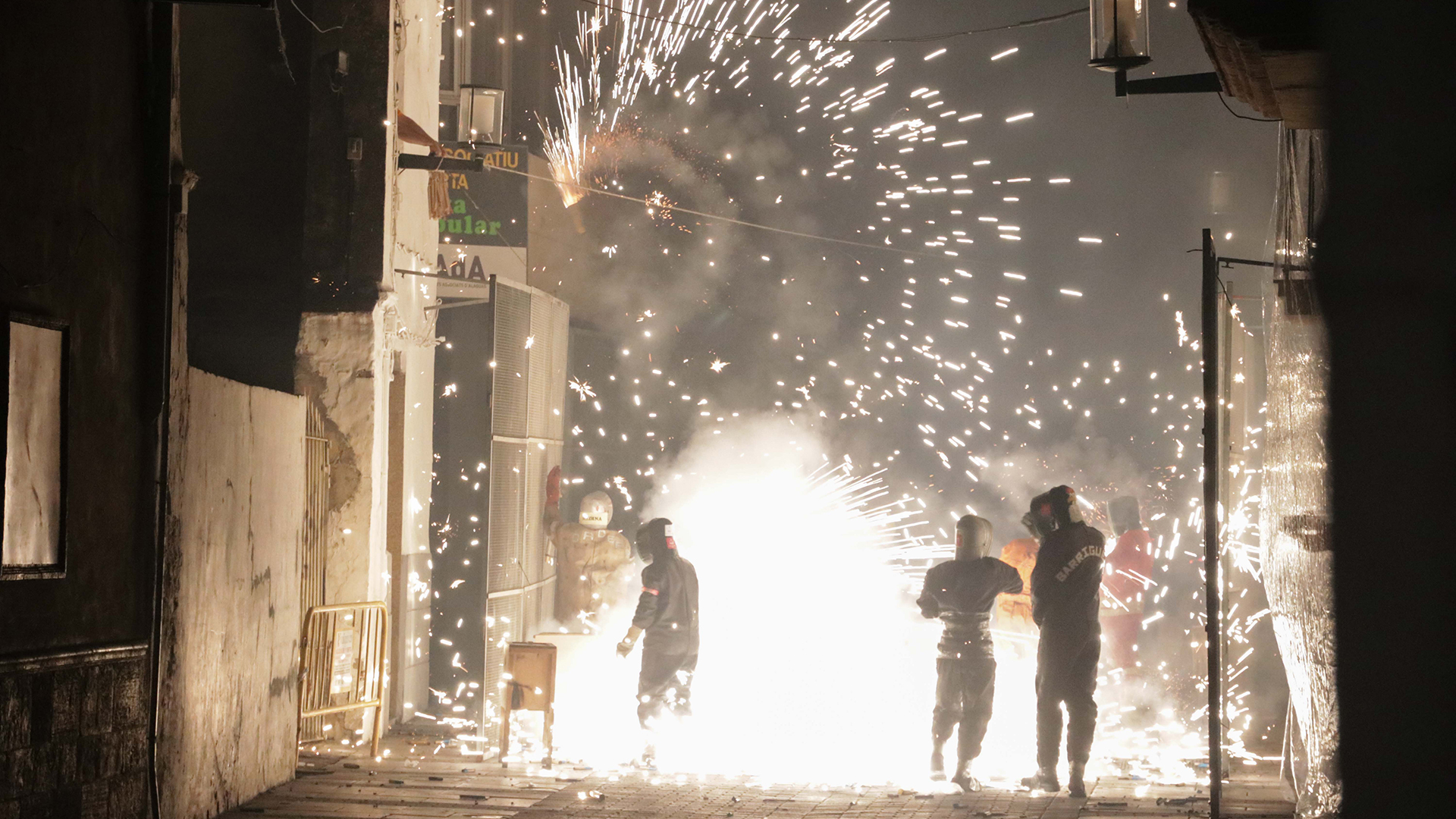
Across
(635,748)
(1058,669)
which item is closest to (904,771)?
(1058,669)

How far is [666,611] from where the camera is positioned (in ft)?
33.4

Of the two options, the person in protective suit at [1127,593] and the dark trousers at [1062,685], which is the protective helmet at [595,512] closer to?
the person in protective suit at [1127,593]

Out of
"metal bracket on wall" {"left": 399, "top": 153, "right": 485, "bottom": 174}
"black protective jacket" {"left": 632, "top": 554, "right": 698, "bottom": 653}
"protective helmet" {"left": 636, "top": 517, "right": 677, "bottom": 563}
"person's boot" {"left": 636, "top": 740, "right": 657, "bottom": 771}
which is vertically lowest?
"person's boot" {"left": 636, "top": 740, "right": 657, "bottom": 771}

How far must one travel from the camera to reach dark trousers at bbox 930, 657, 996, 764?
884cm

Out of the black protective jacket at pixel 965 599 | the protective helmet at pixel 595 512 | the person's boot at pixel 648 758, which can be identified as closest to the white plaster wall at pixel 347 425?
the person's boot at pixel 648 758

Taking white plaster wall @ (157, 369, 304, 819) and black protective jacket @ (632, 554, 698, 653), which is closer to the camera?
white plaster wall @ (157, 369, 304, 819)

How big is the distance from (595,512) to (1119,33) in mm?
8861

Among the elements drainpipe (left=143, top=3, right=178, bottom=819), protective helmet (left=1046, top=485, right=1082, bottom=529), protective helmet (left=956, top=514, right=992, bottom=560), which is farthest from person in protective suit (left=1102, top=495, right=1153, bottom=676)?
drainpipe (left=143, top=3, right=178, bottom=819)

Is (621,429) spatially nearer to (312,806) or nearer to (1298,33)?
(312,806)

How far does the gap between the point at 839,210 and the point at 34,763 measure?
67.2ft

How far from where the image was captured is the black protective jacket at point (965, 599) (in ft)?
29.7

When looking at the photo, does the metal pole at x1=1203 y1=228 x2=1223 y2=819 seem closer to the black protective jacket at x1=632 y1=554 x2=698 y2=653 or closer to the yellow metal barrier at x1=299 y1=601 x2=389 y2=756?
the black protective jacket at x1=632 y1=554 x2=698 y2=653

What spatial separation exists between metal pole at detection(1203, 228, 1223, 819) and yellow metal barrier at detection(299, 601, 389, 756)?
5696 millimetres

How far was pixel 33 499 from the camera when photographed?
17.3 feet
